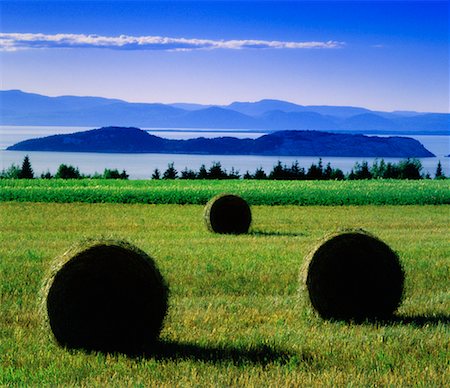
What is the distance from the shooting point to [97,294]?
33.4 feet

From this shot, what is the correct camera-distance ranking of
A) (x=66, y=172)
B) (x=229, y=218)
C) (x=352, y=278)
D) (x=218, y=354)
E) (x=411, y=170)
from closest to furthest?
(x=218, y=354) → (x=352, y=278) → (x=229, y=218) → (x=66, y=172) → (x=411, y=170)

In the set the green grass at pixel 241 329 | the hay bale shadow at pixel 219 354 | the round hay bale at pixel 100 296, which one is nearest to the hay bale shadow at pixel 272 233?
the green grass at pixel 241 329

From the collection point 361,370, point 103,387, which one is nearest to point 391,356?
point 361,370

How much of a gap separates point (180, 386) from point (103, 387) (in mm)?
799

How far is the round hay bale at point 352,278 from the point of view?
486 inches

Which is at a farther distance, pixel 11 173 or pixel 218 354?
pixel 11 173

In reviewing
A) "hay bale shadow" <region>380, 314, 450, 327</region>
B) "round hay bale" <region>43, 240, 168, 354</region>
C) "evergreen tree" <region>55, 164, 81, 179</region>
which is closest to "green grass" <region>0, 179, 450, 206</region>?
"evergreen tree" <region>55, 164, 81, 179</region>

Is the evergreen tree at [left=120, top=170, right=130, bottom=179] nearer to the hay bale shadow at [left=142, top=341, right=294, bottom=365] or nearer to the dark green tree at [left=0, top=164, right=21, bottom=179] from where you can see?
the dark green tree at [left=0, top=164, right=21, bottom=179]

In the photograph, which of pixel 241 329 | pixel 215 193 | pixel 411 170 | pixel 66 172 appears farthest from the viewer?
pixel 411 170

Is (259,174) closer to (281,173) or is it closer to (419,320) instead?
(281,173)

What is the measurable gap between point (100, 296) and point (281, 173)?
183ft

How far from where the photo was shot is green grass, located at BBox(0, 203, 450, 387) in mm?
9219

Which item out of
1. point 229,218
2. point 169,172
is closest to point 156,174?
point 169,172

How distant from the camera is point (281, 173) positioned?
216 feet
